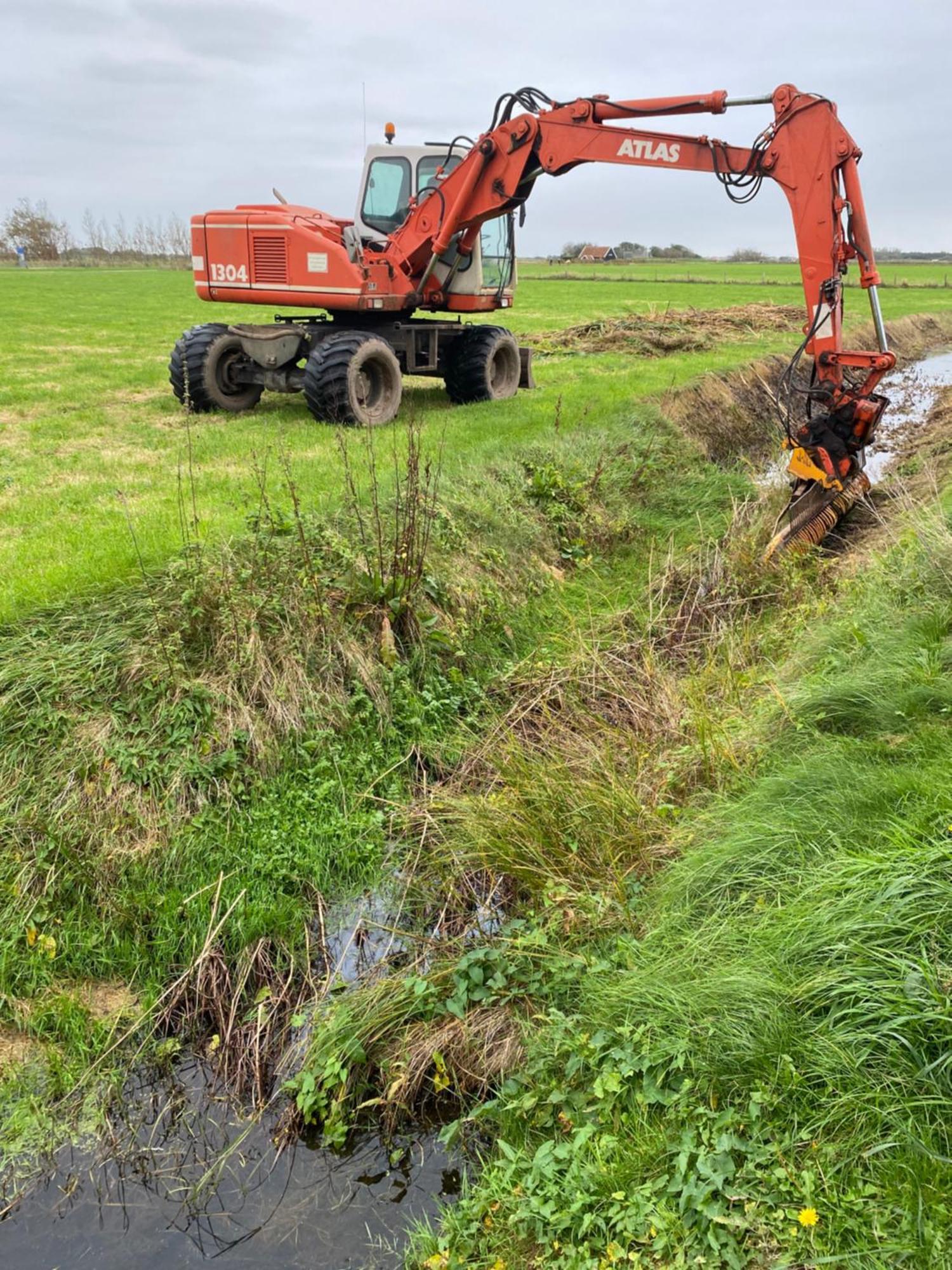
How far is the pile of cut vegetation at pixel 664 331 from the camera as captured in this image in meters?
16.6

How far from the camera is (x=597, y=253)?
76.7 m

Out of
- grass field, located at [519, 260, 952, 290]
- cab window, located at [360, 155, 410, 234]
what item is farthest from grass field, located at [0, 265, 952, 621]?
grass field, located at [519, 260, 952, 290]

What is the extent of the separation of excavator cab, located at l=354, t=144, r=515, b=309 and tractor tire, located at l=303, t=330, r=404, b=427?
1529mm

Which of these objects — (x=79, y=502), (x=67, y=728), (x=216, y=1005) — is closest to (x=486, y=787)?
(x=216, y=1005)

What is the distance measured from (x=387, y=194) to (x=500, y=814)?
869cm

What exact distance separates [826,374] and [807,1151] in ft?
21.6

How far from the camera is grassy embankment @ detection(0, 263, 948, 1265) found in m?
2.55

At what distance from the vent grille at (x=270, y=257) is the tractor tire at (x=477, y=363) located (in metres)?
2.43

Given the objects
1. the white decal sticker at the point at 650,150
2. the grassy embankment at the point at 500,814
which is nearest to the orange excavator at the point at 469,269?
the white decal sticker at the point at 650,150

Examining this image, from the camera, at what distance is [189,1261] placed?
2.74 metres

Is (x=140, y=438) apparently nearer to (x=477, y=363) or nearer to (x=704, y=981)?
(x=477, y=363)

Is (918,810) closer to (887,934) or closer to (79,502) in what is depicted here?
(887,934)

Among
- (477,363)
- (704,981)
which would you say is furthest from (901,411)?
(704,981)

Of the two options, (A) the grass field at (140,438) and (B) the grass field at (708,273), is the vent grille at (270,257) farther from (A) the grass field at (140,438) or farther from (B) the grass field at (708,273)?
(B) the grass field at (708,273)
